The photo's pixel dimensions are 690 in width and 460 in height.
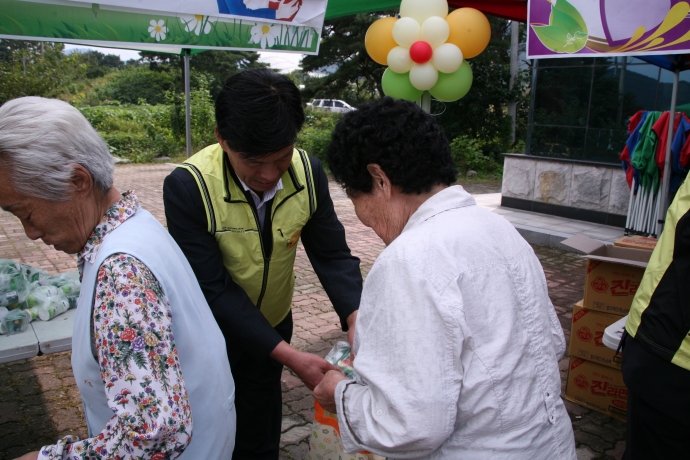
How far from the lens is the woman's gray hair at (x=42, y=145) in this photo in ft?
3.94

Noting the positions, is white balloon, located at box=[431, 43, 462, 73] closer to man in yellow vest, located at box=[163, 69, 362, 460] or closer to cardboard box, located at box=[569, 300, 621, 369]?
cardboard box, located at box=[569, 300, 621, 369]

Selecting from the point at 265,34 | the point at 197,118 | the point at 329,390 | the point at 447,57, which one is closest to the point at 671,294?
the point at 329,390

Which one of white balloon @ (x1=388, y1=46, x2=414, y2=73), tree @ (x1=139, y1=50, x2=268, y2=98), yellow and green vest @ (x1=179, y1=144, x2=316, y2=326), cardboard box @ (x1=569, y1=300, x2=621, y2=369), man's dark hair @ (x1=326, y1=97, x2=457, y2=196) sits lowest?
cardboard box @ (x1=569, y1=300, x2=621, y2=369)

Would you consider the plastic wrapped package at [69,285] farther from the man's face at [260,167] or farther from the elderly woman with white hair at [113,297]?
the elderly woman with white hair at [113,297]

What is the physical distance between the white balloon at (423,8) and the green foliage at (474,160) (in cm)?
1037

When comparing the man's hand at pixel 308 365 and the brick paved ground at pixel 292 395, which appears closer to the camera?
the man's hand at pixel 308 365

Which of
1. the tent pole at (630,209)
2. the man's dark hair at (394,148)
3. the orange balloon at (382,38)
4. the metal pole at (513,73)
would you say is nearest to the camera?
the man's dark hair at (394,148)

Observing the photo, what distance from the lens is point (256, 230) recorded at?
1.95m

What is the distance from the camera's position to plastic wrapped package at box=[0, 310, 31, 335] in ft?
8.38

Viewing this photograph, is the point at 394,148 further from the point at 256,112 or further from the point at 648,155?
the point at 648,155

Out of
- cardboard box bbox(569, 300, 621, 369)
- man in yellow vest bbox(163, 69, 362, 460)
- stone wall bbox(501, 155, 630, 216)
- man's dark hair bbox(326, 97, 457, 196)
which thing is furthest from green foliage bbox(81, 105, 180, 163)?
man's dark hair bbox(326, 97, 457, 196)

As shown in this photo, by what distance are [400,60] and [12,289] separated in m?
4.02

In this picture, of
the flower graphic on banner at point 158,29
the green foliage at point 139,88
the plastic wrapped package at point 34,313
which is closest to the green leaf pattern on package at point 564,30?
the flower graphic on banner at point 158,29

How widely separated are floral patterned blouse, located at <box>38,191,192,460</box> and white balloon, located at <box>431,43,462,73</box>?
4.66 metres
